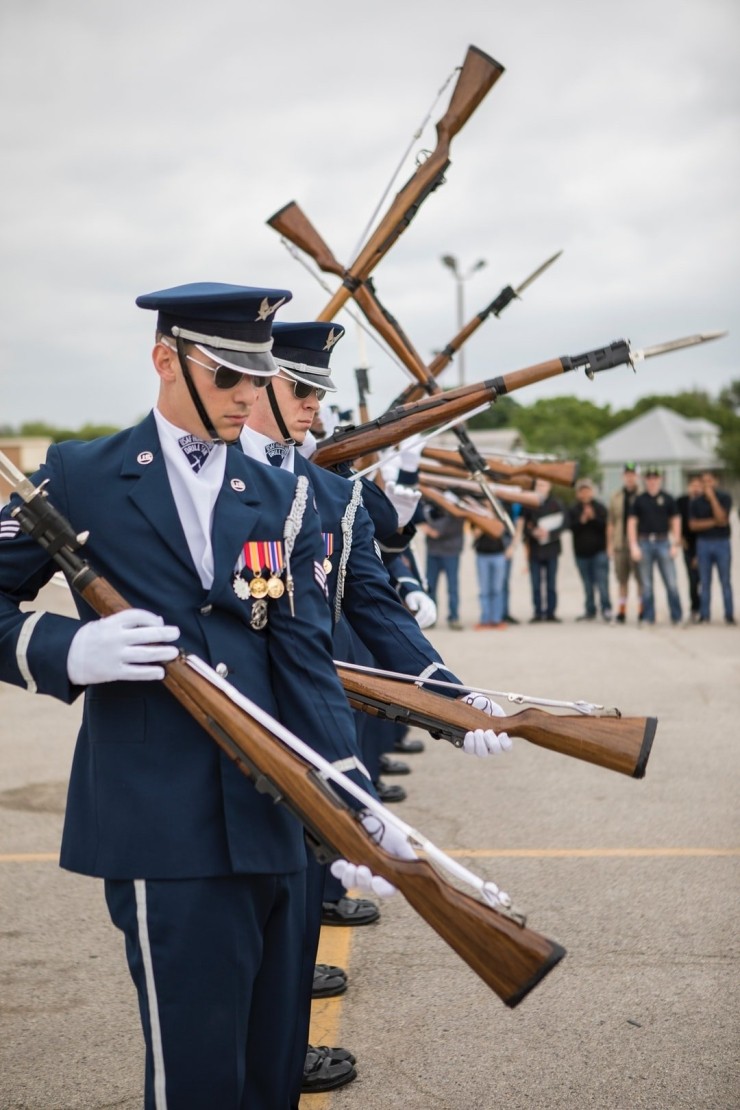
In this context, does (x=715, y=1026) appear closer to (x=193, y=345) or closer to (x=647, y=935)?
(x=647, y=935)

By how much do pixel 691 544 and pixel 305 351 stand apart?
39.1 ft

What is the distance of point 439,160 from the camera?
212 inches

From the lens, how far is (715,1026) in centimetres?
366

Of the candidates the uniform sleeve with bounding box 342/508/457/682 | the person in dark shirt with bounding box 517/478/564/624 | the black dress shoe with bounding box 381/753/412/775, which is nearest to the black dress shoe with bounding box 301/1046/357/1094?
the uniform sleeve with bounding box 342/508/457/682

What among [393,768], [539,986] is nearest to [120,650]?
[539,986]

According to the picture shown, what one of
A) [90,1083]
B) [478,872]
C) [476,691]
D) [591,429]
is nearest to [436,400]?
[476,691]

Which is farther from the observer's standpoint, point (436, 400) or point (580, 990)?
point (436, 400)

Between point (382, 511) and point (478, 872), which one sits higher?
point (382, 511)

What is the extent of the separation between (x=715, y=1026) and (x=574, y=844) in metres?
1.99

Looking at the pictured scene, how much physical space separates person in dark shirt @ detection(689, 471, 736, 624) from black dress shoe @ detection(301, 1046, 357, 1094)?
11.4 meters

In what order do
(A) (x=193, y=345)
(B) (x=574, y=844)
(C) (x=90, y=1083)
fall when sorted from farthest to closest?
1. (B) (x=574, y=844)
2. (C) (x=90, y=1083)
3. (A) (x=193, y=345)

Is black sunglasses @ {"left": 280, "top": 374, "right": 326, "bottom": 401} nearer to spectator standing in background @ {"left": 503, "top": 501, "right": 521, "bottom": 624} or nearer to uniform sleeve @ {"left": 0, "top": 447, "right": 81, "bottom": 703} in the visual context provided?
uniform sleeve @ {"left": 0, "top": 447, "right": 81, "bottom": 703}

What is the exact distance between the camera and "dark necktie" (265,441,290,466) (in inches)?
137

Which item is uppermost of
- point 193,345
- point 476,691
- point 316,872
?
point 193,345
